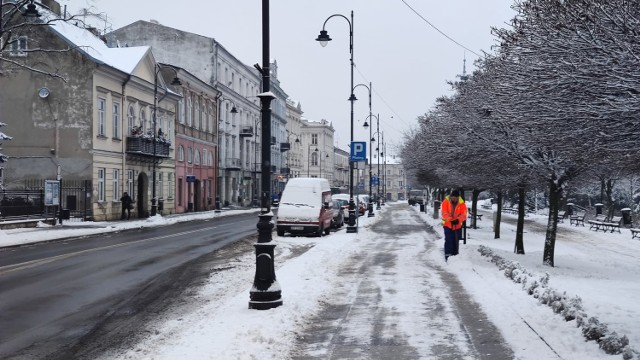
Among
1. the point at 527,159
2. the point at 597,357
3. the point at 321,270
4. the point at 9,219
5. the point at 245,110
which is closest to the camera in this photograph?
the point at 597,357

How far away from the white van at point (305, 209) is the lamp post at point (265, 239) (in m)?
14.8

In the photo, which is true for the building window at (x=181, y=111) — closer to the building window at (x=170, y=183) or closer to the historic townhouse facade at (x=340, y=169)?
the building window at (x=170, y=183)

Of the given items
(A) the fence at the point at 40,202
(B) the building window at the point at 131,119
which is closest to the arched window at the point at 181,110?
(B) the building window at the point at 131,119

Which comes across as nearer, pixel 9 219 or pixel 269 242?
pixel 269 242

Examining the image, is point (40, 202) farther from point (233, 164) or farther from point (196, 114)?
point (233, 164)

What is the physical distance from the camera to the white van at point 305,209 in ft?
78.4

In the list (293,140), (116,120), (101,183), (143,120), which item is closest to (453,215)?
(101,183)

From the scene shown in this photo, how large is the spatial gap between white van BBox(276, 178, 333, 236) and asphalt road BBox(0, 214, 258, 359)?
4.73 meters

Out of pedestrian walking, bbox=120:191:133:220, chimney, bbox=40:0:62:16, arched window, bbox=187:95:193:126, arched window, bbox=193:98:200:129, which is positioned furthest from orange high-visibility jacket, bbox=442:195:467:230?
arched window, bbox=193:98:200:129

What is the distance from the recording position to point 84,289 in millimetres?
10625

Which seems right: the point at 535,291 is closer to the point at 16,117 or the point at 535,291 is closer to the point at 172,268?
the point at 172,268

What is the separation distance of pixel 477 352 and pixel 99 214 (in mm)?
29623

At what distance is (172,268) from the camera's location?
1367 cm

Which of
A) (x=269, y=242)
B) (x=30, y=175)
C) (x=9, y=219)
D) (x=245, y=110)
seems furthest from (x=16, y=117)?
(x=245, y=110)
